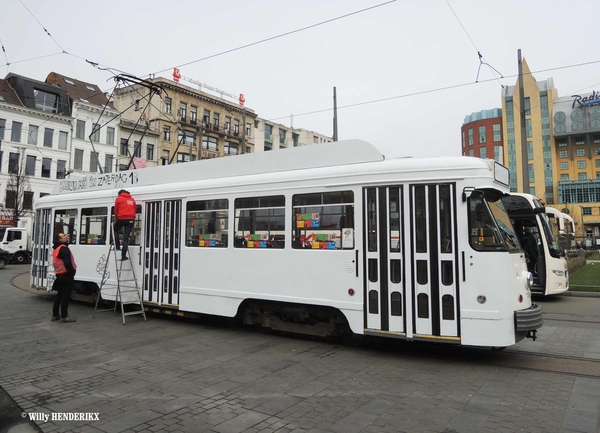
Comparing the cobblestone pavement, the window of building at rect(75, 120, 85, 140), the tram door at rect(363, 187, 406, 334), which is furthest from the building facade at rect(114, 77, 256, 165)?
the tram door at rect(363, 187, 406, 334)

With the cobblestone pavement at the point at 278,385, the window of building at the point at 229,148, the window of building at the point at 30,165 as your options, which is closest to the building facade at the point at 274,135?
the window of building at the point at 229,148

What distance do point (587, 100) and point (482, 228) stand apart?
81311 millimetres

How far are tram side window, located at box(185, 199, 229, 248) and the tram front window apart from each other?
14.1 ft

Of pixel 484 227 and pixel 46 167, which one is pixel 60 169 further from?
pixel 484 227

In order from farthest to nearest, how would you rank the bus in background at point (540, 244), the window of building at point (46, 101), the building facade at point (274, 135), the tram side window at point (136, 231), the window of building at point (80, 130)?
the building facade at point (274, 135) < the window of building at point (80, 130) < the window of building at point (46, 101) < the bus in background at point (540, 244) < the tram side window at point (136, 231)

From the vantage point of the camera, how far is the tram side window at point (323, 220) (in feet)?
21.7

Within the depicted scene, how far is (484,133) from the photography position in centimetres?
8081

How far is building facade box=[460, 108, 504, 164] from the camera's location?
261 ft

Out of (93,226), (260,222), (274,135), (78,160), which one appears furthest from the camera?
(274,135)

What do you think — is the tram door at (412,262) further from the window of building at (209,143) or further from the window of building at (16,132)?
the window of building at (209,143)

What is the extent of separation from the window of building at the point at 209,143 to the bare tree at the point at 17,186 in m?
18.5

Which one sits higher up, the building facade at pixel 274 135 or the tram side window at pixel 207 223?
the building facade at pixel 274 135

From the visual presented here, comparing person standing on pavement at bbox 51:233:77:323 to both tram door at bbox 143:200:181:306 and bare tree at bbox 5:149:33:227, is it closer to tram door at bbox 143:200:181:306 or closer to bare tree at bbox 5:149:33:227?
tram door at bbox 143:200:181:306

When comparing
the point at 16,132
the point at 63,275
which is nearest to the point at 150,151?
the point at 16,132
